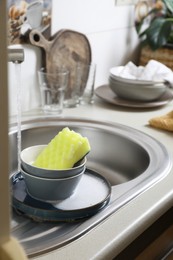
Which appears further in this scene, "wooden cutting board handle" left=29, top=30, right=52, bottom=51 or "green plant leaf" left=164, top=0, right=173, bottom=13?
"green plant leaf" left=164, top=0, right=173, bottom=13

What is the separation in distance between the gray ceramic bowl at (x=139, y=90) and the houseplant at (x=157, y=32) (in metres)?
0.30

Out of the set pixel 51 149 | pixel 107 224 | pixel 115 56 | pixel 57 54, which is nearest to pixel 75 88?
pixel 57 54

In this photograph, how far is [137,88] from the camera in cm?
132

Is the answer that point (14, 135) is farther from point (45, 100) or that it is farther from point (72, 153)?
point (72, 153)

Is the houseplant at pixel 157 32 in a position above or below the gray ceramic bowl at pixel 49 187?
Answer: above

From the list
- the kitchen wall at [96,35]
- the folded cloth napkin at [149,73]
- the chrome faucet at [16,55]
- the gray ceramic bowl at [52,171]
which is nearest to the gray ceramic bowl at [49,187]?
the gray ceramic bowl at [52,171]

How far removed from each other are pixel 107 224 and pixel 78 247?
88mm

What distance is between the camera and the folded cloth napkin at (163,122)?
3.77 feet

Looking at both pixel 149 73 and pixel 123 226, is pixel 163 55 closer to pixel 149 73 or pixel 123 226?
pixel 149 73

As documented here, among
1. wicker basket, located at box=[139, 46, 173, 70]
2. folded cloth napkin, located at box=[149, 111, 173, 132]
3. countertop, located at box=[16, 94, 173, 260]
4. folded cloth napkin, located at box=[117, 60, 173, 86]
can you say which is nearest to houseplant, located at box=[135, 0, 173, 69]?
wicker basket, located at box=[139, 46, 173, 70]

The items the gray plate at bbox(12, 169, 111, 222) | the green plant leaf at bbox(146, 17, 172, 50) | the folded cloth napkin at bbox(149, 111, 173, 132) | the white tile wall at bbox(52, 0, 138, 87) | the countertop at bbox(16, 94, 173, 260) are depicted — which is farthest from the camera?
the green plant leaf at bbox(146, 17, 172, 50)

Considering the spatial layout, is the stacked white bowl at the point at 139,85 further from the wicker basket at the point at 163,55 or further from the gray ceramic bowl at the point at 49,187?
the gray ceramic bowl at the point at 49,187

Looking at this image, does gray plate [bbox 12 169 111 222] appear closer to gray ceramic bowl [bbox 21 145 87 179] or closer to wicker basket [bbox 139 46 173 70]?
gray ceramic bowl [bbox 21 145 87 179]

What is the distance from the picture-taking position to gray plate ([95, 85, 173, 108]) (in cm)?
132
